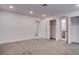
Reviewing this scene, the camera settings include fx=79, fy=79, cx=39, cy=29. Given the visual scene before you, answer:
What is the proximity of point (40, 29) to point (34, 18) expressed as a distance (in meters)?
1.47

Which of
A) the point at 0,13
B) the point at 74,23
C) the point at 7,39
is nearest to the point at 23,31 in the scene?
the point at 7,39

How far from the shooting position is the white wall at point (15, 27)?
5410mm

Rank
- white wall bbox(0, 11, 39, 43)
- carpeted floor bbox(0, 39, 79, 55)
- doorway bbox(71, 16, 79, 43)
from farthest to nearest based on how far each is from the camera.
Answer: doorway bbox(71, 16, 79, 43), white wall bbox(0, 11, 39, 43), carpeted floor bbox(0, 39, 79, 55)

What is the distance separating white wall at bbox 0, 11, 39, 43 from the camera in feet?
17.7

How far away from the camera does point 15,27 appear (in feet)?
20.1

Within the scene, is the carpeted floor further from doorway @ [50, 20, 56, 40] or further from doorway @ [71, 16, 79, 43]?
doorway @ [50, 20, 56, 40]

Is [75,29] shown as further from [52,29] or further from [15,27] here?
[15,27]

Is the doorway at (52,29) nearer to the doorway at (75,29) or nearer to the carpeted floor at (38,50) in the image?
the doorway at (75,29)

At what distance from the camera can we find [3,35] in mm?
5406

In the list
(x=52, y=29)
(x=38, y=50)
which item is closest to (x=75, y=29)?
(x=52, y=29)

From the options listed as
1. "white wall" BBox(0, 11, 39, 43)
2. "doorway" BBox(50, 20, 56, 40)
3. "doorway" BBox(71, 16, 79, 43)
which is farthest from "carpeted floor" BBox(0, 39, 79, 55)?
"doorway" BBox(50, 20, 56, 40)

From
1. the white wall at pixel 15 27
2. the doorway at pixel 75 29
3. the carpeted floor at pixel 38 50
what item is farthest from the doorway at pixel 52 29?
the carpeted floor at pixel 38 50

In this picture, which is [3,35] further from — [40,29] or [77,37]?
[77,37]

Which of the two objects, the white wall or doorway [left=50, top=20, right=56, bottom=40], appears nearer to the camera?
the white wall
